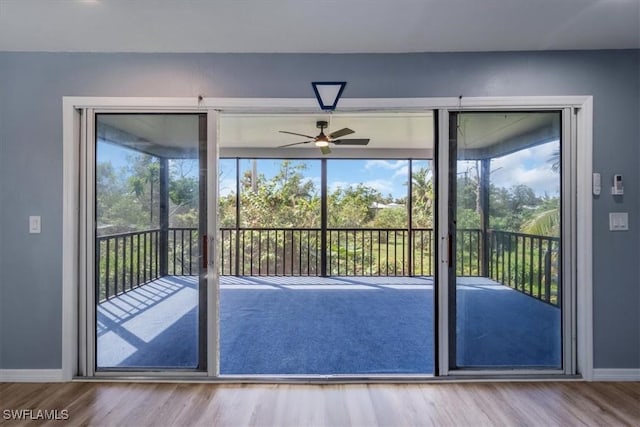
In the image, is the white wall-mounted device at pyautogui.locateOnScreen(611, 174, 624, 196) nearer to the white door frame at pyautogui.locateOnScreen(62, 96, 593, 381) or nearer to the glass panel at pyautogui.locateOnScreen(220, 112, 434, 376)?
the white door frame at pyautogui.locateOnScreen(62, 96, 593, 381)

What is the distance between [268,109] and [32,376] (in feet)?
8.53

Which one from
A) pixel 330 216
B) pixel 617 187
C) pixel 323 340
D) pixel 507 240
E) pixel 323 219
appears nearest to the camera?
pixel 617 187

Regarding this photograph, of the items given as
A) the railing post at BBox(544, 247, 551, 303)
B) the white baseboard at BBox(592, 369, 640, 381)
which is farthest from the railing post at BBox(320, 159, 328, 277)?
→ the white baseboard at BBox(592, 369, 640, 381)

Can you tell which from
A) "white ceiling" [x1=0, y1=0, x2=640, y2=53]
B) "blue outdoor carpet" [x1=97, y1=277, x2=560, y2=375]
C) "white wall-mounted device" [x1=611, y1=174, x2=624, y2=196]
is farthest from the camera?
"blue outdoor carpet" [x1=97, y1=277, x2=560, y2=375]

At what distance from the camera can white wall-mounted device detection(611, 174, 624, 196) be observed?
243 centimetres

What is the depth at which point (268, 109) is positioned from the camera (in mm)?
2520

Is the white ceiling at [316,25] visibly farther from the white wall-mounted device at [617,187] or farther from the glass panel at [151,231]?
the white wall-mounted device at [617,187]

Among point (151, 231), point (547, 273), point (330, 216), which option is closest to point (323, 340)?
point (151, 231)

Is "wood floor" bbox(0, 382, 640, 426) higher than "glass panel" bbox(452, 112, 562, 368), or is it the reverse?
"glass panel" bbox(452, 112, 562, 368)

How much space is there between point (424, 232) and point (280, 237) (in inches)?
106

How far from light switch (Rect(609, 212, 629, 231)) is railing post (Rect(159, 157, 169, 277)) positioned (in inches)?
127

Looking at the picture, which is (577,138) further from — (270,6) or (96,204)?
(96,204)

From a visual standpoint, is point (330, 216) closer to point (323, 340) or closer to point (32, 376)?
point (323, 340)

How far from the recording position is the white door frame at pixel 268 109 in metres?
2.45
